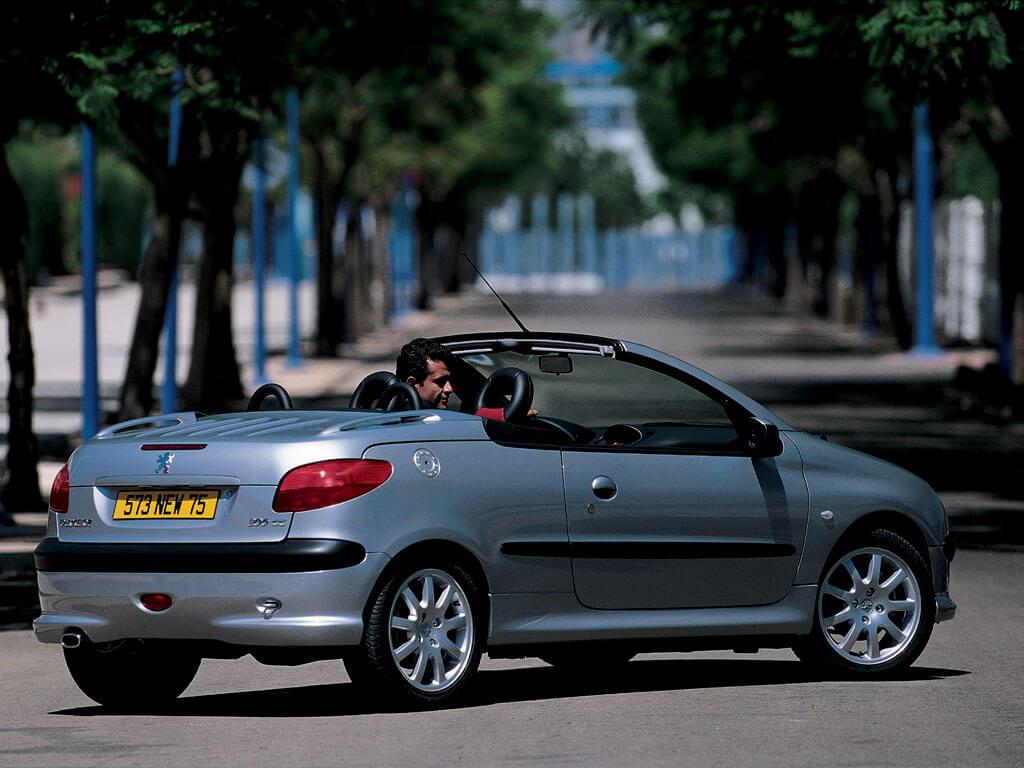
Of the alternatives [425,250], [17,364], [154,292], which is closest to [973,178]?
[425,250]

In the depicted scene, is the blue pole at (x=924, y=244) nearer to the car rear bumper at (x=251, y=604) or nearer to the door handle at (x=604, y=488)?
the door handle at (x=604, y=488)

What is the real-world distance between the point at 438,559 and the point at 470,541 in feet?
0.43

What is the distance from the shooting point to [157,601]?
28.4 ft

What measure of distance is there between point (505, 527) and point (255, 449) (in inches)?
39.7

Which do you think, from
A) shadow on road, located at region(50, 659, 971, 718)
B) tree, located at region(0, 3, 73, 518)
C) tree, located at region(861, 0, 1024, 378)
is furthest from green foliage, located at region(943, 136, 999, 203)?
shadow on road, located at region(50, 659, 971, 718)

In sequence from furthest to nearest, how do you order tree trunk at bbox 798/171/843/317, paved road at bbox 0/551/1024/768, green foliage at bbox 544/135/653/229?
green foliage at bbox 544/135/653/229
tree trunk at bbox 798/171/843/317
paved road at bbox 0/551/1024/768

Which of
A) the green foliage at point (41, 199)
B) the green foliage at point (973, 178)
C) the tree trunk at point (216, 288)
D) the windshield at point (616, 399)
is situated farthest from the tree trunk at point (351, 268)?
the green foliage at point (973, 178)

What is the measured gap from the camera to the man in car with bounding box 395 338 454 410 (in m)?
9.82

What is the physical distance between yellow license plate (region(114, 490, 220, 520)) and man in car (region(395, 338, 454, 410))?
1341mm

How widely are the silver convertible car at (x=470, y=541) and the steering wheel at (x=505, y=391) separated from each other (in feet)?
0.04

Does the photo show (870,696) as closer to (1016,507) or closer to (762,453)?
(762,453)

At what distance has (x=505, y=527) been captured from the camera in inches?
358

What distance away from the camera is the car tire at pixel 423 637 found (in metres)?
8.71

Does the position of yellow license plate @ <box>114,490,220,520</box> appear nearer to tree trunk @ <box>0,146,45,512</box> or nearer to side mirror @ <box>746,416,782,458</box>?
side mirror @ <box>746,416,782,458</box>
